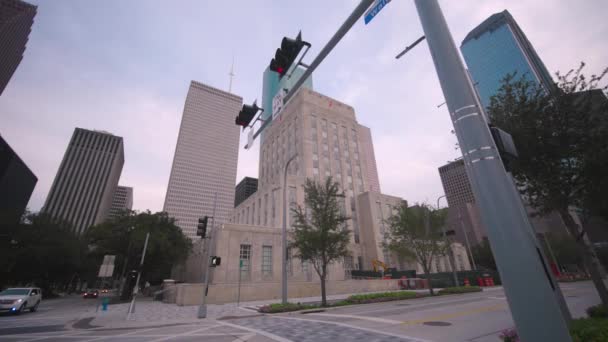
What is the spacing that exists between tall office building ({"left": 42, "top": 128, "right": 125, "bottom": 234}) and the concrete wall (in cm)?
13963

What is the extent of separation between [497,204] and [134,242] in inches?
1518

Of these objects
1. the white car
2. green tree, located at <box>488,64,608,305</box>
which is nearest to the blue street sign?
green tree, located at <box>488,64,608,305</box>

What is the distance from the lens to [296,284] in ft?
88.3

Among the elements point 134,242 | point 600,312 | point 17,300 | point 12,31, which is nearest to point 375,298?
point 600,312

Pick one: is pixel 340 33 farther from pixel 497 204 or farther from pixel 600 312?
pixel 600 312

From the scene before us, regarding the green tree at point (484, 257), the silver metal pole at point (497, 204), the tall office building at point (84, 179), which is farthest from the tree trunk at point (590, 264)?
the tall office building at point (84, 179)

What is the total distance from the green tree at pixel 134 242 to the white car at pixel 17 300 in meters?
12.6

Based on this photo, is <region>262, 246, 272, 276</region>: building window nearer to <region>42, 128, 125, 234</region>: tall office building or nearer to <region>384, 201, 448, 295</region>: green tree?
<region>384, 201, 448, 295</region>: green tree

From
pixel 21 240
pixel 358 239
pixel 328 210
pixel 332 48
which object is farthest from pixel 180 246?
pixel 332 48

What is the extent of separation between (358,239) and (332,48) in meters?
55.2

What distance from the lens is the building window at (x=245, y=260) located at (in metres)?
35.2

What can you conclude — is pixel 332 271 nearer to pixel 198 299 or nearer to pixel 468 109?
pixel 198 299

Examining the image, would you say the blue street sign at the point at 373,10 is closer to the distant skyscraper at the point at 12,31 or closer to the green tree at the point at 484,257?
the green tree at the point at 484,257

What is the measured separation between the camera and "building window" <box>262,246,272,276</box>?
36875 mm
